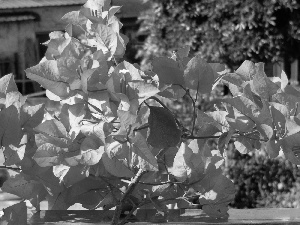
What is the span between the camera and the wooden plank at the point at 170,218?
1.19 metres

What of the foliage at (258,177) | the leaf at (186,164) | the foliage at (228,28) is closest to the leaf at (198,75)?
the leaf at (186,164)

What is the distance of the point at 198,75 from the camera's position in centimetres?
95

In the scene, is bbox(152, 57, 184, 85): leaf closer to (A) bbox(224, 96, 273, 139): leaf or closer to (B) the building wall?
(A) bbox(224, 96, 273, 139): leaf

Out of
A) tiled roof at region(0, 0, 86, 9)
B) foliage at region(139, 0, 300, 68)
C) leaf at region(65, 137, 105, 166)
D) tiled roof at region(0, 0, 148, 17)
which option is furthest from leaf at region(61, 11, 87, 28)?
tiled roof at region(0, 0, 86, 9)

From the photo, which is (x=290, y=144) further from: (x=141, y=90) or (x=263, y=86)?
(x=141, y=90)

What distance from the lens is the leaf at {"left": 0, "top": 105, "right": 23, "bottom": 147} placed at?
0.95m

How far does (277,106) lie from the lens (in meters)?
0.89

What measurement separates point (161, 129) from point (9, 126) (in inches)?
9.3

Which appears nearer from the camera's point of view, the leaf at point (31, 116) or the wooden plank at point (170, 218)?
the leaf at point (31, 116)

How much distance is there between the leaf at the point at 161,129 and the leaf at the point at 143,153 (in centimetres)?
5

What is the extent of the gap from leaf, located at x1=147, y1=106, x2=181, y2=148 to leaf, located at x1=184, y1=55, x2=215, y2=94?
6 cm

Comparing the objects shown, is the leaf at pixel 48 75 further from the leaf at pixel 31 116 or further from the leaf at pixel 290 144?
Answer: the leaf at pixel 290 144

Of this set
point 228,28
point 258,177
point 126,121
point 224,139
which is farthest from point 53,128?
point 228,28

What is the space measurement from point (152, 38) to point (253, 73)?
13.6 ft
